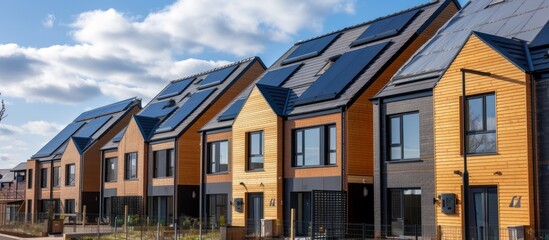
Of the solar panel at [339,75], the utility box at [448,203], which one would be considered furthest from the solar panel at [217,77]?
the utility box at [448,203]

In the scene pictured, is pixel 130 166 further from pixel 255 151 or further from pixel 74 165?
Result: pixel 255 151

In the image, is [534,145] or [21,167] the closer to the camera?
[534,145]

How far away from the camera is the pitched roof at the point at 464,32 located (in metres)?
23.9

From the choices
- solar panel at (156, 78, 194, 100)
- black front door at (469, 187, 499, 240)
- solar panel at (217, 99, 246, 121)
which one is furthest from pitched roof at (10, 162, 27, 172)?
black front door at (469, 187, 499, 240)

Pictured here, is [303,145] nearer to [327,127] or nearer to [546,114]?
[327,127]

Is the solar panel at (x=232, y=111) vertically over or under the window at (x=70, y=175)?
over

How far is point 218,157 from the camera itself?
36.5m

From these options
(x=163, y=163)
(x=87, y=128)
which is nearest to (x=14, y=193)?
(x=87, y=128)

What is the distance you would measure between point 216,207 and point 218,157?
102 inches

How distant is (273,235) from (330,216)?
356cm

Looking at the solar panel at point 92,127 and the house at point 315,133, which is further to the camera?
the solar panel at point 92,127

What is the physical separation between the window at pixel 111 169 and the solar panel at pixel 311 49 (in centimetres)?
1645

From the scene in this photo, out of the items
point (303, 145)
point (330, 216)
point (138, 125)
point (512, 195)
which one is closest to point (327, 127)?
point (303, 145)

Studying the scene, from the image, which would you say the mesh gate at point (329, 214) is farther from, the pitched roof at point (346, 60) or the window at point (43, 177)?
the window at point (43, 177)
